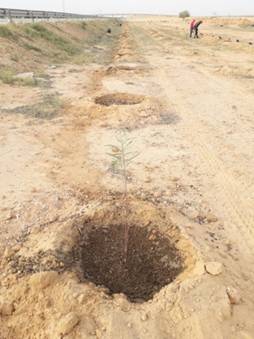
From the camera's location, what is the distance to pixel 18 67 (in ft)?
47.2

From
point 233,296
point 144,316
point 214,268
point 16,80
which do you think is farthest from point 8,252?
point 16,80

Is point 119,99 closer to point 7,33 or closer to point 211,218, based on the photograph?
point 211,218

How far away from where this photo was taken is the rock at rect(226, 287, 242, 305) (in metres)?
3.42

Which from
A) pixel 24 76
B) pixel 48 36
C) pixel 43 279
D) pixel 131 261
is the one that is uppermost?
pixel 43 279

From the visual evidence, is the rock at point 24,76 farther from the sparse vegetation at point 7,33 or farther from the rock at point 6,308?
the rock at point 6,308

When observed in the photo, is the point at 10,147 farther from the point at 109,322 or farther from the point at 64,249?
the point at 109,322

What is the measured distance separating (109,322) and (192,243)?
1.42 meters

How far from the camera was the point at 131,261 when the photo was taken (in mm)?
4277

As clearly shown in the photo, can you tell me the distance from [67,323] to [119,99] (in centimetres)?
796

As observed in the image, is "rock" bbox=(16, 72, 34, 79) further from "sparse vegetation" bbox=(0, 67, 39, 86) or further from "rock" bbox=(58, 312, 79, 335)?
"rock" bbox=(58, 312, 79, 335)

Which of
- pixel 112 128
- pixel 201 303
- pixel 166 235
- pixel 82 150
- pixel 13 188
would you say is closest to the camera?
pixel 201 303

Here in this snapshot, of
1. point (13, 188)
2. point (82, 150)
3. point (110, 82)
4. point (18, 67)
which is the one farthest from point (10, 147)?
point (18, 67)

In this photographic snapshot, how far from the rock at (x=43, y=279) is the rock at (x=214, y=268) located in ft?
4.76

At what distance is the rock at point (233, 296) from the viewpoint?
3418 mm
